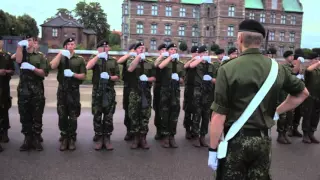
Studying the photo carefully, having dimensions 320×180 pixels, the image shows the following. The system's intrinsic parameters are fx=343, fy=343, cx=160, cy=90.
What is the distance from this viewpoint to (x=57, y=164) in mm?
5719

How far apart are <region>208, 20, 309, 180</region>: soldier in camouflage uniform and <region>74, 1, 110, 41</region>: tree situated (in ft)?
281

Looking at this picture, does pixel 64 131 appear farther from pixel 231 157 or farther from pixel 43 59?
pixel 231 157

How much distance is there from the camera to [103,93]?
21.4 feet

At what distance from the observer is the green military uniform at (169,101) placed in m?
6.93

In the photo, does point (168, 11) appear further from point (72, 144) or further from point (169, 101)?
point (72, 144)

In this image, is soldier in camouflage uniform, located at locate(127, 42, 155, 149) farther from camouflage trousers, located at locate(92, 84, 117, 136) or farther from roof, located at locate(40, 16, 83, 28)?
roof, located at locate(40, 16, 83, 28)

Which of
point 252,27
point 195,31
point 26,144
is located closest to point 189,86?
point 26,144

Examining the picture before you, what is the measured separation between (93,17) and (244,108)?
291ft

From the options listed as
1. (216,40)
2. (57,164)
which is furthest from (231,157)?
(216,40)

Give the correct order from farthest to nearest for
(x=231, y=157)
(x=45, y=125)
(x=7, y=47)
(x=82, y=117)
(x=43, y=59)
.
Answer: (x=7, y=47), (x=82, y=117), (x=45, y=125), (x=43, y=59), (x=231, y=157)

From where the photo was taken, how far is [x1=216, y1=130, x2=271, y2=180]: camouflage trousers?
288cm

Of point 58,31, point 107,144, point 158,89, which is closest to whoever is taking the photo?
point 107,144

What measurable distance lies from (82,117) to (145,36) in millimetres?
51060

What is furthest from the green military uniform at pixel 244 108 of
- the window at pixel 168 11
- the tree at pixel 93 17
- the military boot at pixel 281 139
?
the tree at pixel 93 17
